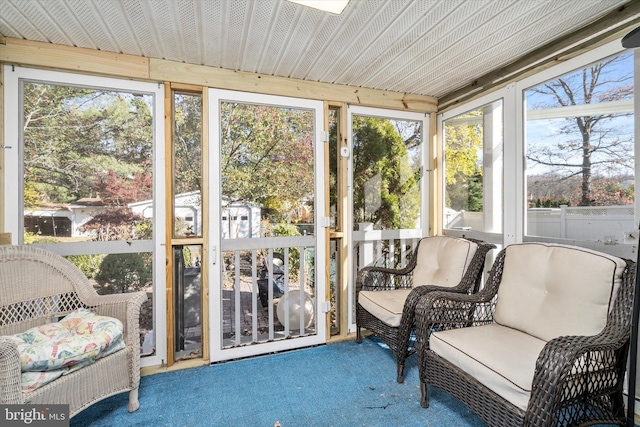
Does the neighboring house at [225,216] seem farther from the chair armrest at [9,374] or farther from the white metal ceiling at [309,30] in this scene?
the chair armrest at [9,374]

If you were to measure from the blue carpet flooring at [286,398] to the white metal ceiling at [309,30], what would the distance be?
7.84 feet

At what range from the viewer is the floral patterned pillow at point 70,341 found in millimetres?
1500

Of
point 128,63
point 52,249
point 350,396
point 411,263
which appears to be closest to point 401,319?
point 350,396

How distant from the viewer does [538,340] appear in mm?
1753

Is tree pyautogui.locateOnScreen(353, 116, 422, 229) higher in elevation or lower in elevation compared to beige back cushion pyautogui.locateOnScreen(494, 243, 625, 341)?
higher

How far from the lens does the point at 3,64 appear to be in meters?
2.08

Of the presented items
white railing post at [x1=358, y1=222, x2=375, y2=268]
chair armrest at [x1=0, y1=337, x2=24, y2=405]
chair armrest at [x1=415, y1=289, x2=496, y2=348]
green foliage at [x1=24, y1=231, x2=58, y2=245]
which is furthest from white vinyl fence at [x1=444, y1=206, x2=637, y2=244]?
green foliage at [x1=24, y1=231, x2=58, y2=245]

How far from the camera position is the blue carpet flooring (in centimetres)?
183

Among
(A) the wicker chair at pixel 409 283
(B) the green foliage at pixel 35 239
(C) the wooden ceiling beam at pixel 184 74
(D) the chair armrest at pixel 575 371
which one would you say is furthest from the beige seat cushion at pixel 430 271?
(B) the green foliage at pixel 35 239

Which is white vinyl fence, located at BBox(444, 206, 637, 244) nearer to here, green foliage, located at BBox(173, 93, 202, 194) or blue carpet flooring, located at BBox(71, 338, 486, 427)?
blue carpet flooring, located at BBox(71, 338, 486, 427)

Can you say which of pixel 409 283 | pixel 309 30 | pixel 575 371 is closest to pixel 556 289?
pixel 575 371

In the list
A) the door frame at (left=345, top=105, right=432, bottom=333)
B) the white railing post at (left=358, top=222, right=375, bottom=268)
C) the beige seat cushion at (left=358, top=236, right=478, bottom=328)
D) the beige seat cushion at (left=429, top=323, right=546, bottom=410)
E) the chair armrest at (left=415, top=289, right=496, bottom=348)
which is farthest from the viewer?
the white railing post at (left=358, top=222, right=375, bottom=268)

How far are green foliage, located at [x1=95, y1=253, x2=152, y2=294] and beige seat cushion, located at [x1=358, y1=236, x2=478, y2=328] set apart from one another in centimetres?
182

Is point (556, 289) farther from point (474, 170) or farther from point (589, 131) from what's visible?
point (474, 170)
